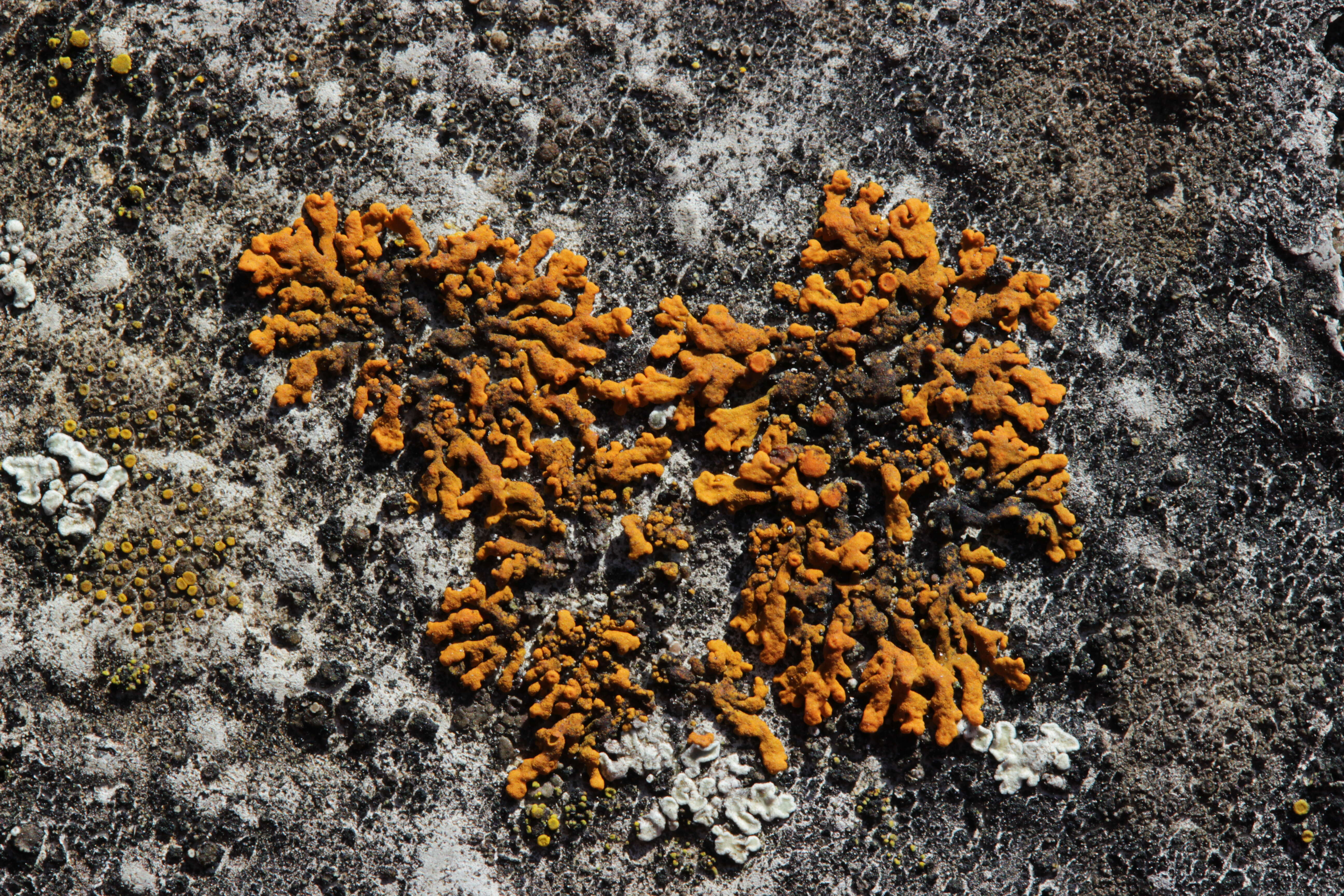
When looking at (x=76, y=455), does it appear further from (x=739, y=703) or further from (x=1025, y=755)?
(x=1025, y=755)

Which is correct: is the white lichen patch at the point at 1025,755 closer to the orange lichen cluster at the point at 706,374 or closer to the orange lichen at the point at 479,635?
the orange lichen cluster at the point at 706,374

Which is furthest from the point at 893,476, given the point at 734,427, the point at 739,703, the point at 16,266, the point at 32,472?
the point at 16,266

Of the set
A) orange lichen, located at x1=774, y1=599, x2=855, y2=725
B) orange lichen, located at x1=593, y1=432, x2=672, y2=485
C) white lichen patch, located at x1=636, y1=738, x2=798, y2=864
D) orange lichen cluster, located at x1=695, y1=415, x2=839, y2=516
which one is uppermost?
orange lichen cluster, located at x1=695, y1=415, x2=839, y2=516

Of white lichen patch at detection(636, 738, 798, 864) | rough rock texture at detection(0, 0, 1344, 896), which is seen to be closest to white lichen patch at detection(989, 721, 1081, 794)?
rough rock texture at detection(0, 0, 1344, 896)

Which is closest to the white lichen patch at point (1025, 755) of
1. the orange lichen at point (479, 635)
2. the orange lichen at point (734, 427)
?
the orange lichen at point (734, 427)

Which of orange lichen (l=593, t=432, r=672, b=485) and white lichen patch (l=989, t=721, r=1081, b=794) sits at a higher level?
orange lichen (l=593, t=432, r=672, b=485)

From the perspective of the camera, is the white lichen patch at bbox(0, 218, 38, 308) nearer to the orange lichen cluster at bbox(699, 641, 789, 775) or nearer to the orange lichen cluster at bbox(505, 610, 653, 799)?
the orange lichen cluster at bbox(505, 610, 653, 799)
